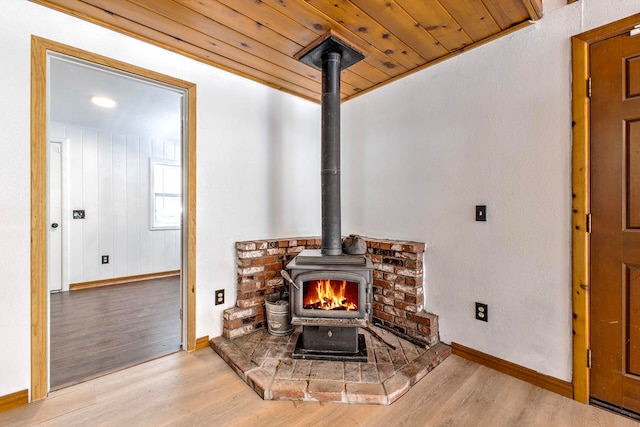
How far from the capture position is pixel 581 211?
1672 mm

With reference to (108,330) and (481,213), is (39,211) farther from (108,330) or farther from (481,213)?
(481,213)

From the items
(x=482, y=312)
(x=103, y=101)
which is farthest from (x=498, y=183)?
(x=103, y=101)

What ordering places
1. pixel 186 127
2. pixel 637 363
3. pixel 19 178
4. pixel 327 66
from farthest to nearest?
pixel 186 127 → pixel 327 66 → pixel 19 178 → pixel 637 363

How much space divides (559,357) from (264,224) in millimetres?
2282

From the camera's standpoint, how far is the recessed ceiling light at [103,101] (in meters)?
3.22

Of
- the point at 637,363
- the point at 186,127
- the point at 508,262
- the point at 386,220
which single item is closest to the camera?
the point at 637,363

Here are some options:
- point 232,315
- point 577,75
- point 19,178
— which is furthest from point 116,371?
point 577,75

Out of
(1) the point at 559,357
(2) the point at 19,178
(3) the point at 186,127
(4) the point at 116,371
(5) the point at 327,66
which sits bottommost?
(4) the point at 116,371

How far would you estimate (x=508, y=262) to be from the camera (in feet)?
6.40

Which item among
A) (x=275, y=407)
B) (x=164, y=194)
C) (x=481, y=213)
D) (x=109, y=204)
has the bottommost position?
(x=275, y=407)

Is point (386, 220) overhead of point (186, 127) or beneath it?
beneath

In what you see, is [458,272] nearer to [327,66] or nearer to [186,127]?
[327,66]

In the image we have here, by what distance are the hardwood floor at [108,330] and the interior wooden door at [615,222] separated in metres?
2.79

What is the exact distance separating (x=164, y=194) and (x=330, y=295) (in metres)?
4.09
